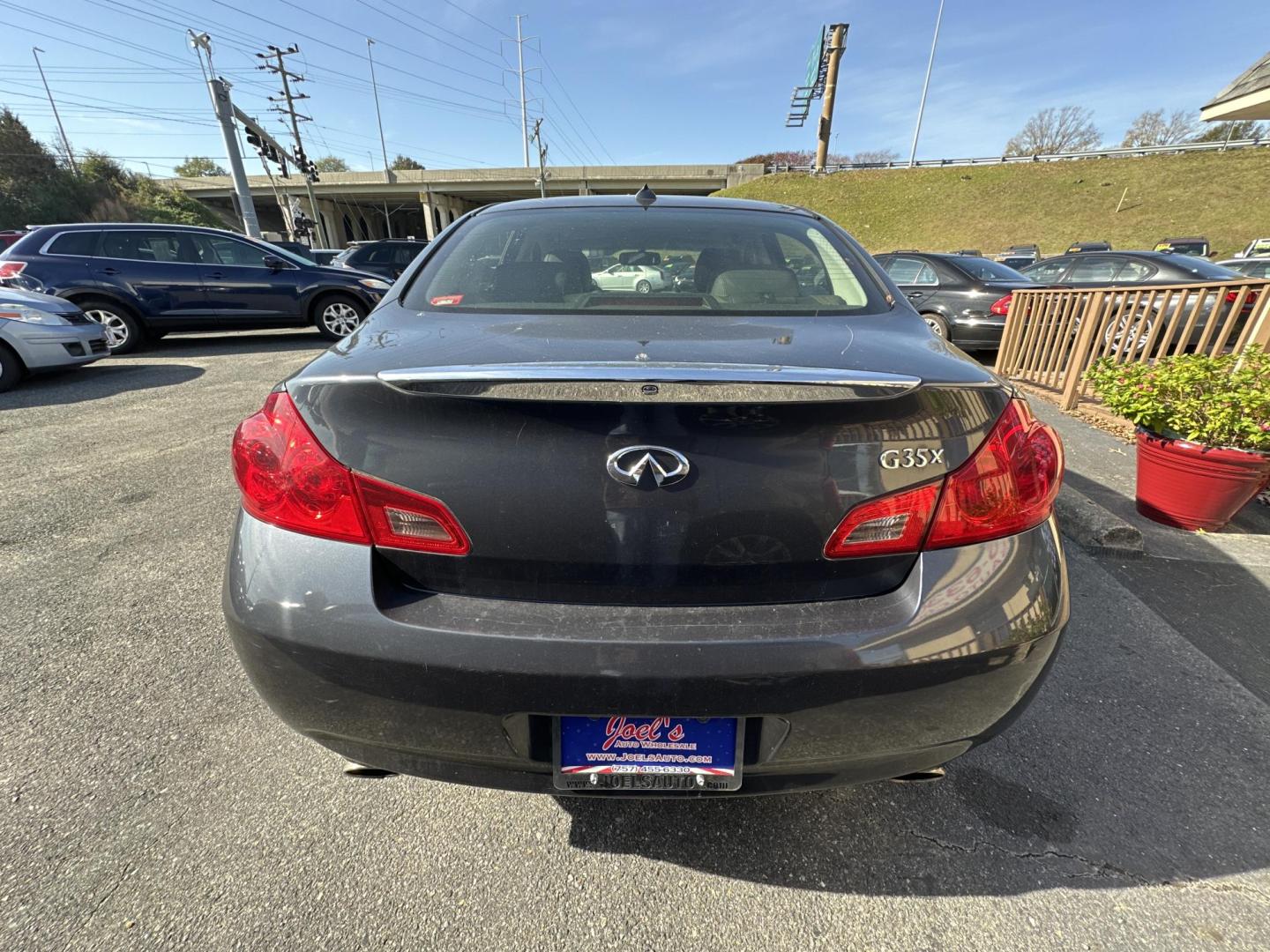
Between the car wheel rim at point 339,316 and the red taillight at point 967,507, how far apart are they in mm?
9152

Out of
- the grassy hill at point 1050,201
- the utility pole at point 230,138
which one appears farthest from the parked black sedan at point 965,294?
the grassy hill at point 1050,201

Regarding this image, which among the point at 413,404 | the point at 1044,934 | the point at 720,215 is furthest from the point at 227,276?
the point at 1044,934

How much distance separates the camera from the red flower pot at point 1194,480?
9.61 ft

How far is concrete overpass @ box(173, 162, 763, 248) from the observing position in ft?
159

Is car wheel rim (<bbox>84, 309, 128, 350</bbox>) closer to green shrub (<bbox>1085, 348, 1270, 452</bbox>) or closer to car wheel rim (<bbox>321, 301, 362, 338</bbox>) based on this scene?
car wheel rim (<bbox>321, 301, 362, 338</bbox>)

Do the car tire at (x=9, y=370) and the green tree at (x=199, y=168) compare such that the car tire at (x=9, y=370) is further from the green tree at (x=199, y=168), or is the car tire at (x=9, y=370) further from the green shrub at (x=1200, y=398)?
the green tree at (x=199, y=168)

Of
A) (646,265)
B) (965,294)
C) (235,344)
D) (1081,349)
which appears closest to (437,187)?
(235,344)

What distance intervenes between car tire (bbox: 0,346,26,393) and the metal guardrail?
5109 cm

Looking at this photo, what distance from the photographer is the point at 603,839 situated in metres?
1.51

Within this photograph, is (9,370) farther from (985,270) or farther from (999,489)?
(985,270)

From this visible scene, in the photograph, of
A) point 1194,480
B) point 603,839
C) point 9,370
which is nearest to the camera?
point 603,839

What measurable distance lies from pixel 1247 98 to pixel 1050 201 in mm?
41250

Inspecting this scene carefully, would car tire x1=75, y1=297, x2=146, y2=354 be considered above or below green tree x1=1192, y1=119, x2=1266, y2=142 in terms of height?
below

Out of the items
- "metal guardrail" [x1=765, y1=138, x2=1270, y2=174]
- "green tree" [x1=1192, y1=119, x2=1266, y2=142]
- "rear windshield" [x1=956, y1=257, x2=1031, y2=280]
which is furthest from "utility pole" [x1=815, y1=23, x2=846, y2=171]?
"rear windshield" [x1=956, y1=257, x2=1031, y2=280]
